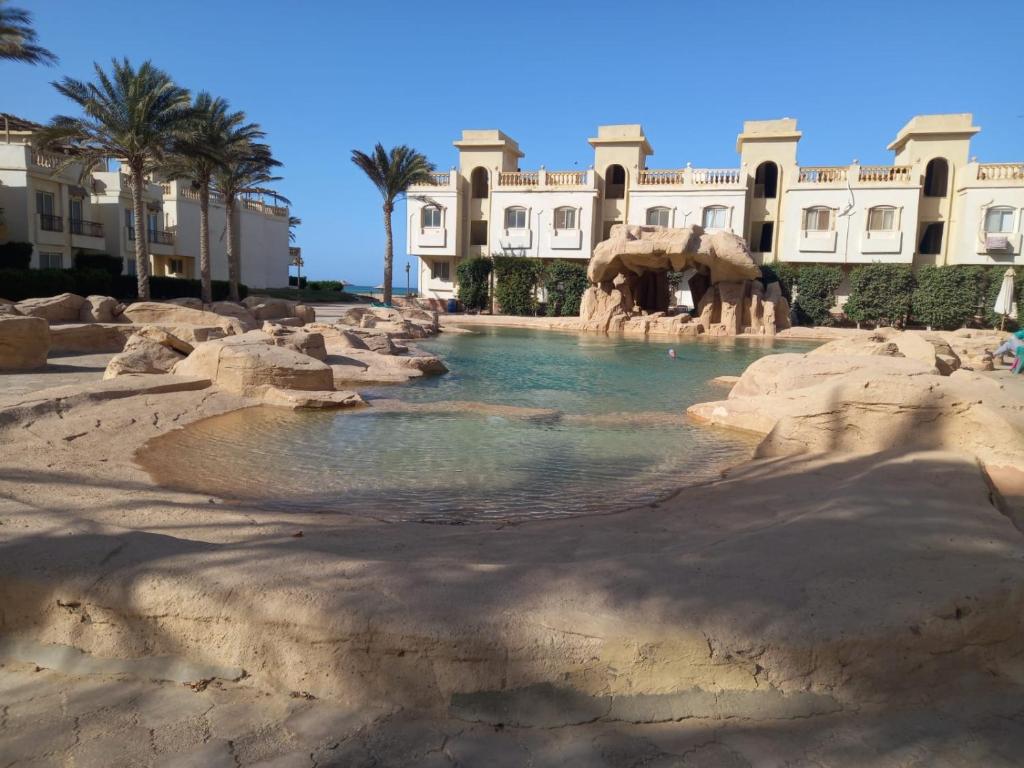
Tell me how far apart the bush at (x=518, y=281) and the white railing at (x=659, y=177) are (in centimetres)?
735

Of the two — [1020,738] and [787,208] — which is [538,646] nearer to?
[1020,738]

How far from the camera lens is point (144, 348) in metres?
11.6

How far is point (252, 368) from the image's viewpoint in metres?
10.6

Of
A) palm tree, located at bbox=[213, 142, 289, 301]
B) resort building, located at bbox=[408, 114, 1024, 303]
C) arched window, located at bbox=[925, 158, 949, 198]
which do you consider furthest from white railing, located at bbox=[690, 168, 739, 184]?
palm tree, located at bbox=[213, 142, 289, 301]

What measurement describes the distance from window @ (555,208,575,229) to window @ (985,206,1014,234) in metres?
20.1

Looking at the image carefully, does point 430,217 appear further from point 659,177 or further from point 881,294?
point 881,294

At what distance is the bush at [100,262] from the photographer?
112 feet

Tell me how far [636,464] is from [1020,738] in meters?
5.27

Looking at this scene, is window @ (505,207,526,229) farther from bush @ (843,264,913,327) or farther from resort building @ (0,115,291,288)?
bush @ (843,264,913,327)

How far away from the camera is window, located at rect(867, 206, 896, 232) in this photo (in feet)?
117

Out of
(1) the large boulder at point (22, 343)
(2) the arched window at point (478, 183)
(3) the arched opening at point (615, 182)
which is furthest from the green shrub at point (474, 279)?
(1) the large boulder at point (22, 343)

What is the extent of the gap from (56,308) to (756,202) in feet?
112

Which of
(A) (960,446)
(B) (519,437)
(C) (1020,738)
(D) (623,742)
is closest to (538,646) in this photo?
(D) (623,742)

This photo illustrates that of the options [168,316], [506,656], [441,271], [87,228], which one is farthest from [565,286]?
[506,656]
